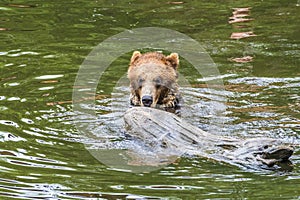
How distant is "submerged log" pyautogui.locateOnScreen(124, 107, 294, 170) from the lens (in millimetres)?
7672

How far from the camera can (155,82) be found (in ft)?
34.1

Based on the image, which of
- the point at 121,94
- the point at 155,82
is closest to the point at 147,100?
the point at 155,82

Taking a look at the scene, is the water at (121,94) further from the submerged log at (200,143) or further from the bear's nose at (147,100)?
the bear's nose at (147,100)

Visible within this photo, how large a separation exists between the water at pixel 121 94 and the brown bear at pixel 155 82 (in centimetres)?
36

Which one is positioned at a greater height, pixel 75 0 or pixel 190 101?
pixel 75 0

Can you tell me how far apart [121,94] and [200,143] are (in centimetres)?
349

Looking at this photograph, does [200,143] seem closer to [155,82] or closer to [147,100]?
[147,100]

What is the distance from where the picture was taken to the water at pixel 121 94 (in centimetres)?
754

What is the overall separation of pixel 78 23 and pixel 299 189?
9.16 m

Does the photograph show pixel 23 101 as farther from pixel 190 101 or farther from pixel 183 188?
pixel 183 188

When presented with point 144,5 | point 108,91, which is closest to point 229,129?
point 108,91

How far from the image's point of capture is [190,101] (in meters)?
11.1

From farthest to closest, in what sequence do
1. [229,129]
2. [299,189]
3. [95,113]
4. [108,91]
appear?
[108,91]
[95,113]
[229,129]
[299,189]

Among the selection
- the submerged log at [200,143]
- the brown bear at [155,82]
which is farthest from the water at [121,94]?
the brown bear at [155,82]
